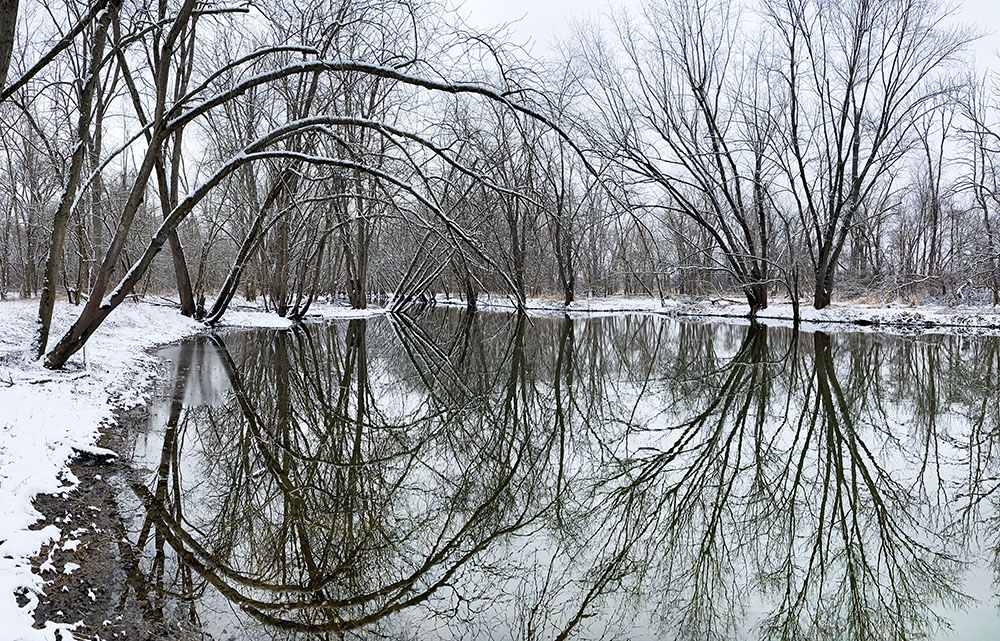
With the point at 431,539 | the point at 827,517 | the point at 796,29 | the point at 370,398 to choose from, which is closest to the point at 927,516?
the point at 827,517

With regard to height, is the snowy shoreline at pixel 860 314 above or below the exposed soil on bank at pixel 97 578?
above

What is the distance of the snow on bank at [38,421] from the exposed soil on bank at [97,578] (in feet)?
0.26

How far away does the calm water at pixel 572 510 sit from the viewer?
3145 millimetres

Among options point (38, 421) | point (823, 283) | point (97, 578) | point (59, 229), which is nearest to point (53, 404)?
point (38, 421)

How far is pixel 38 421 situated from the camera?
17.3 ft

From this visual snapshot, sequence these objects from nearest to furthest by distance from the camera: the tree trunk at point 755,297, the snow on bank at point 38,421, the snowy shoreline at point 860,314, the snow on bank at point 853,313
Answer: the snow on bank at point 38,421 → the snowy shoreline at point 860,314 → the snow on bank at point 853,313 → the tree trunk at point 755,297

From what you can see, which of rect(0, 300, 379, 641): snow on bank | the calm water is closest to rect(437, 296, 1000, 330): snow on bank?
the calm water

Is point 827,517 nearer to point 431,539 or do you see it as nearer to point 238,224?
point 431,539

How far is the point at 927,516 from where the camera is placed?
445cm

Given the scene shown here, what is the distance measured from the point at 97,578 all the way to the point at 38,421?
2.89m

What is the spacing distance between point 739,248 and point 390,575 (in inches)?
889

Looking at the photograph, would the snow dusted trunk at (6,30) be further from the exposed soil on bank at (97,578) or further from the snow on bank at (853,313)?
the snow on bank at (853,313)

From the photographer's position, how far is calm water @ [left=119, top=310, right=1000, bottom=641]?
3.14m

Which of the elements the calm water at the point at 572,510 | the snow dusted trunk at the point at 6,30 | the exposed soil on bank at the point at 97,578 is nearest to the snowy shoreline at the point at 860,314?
the calm water at the point at 572,510
